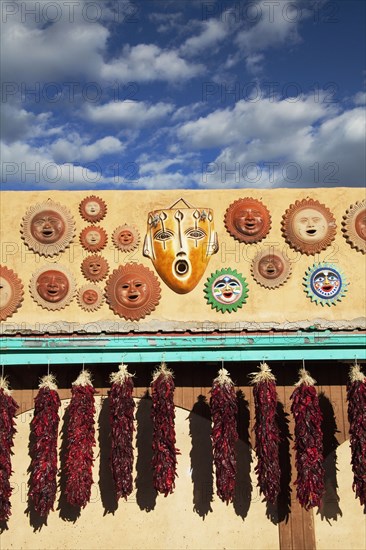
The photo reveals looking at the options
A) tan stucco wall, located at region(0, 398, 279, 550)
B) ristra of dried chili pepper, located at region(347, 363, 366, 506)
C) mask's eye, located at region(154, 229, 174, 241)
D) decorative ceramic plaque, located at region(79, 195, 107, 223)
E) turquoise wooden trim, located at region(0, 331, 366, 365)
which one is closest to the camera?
ristra of dried chili pepper, located at region(347, 363, 366, 506)

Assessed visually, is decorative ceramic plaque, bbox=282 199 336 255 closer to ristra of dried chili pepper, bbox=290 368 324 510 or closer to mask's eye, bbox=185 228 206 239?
mask's eye, bbox=185 228 206 239

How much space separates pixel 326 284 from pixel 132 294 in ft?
14.2

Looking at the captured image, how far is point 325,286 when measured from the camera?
10422mm

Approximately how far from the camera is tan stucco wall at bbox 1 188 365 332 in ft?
33.9

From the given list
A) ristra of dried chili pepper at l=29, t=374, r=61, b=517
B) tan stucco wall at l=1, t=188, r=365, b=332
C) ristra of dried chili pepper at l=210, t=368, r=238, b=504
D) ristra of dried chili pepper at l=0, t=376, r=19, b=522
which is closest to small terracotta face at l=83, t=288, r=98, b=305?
tan stucco wall at l=1, t=188, r=365, b=332

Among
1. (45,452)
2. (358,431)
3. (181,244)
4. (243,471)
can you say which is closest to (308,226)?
(181,244)

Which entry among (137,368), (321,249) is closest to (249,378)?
(137,368)

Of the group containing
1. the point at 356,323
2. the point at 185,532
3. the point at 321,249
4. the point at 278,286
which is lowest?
the point at 185,532

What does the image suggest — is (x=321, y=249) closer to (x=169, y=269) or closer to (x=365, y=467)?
(x=169, y=269)

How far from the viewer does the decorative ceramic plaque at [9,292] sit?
1033 cm

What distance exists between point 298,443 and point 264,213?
5136mm

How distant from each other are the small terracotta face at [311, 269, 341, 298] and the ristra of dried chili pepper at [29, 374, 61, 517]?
598cm

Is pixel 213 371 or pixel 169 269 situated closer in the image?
pixel 213 371

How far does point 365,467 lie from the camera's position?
7.58 metres
